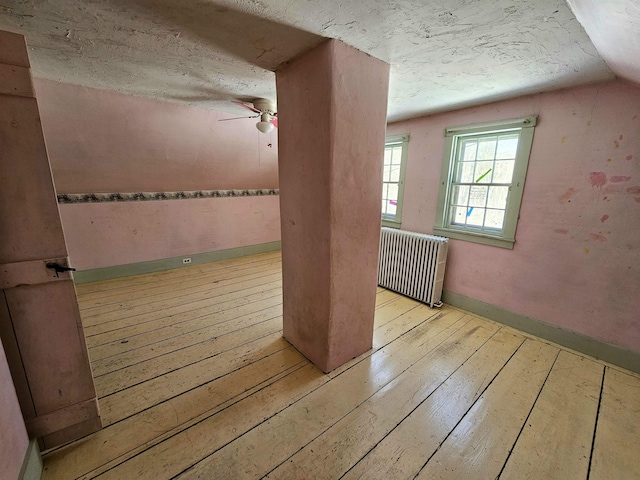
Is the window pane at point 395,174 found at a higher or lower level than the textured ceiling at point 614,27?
lower

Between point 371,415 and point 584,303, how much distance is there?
77.5 inches

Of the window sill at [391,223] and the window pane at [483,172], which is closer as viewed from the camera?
the window pane at [483,172]

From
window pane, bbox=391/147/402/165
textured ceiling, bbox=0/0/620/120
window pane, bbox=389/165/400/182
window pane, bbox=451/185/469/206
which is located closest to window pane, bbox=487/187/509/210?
window pane, bbox=451/185/469/206

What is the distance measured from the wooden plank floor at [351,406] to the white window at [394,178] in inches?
55.2

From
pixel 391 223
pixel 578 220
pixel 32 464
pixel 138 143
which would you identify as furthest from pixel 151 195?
pixel 578 220

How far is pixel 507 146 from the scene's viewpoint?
2.41 meters

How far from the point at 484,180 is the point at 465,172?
0.70 feet

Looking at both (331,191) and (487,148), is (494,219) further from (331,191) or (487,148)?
(331,191)

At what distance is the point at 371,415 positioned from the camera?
1513mm

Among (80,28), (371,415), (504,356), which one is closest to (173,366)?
(371,415)

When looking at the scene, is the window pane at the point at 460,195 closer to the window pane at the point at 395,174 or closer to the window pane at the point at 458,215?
the window pane at the point at 458,215

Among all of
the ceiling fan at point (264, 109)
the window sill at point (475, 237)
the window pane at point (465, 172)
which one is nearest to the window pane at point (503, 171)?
the window pane at point (465, 172)

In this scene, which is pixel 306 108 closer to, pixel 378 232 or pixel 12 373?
pixel 378 232

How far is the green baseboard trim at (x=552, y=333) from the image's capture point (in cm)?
192
